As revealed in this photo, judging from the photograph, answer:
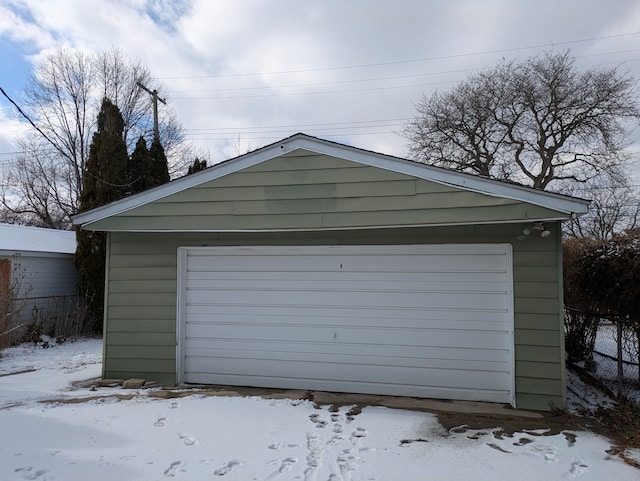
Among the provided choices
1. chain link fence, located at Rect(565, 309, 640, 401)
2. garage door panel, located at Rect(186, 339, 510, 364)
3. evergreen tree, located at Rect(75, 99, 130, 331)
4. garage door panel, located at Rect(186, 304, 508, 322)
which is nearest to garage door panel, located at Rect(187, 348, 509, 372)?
garage door panel, located at Rect(186, 339, 510, 364)

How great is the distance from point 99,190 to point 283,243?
8253mm

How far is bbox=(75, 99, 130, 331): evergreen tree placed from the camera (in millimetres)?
11711

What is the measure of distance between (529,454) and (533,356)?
1611 millimetres

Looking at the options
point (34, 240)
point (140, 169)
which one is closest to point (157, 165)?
point (140, 169)

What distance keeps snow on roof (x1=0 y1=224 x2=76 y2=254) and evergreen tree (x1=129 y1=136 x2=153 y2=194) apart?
245 cm

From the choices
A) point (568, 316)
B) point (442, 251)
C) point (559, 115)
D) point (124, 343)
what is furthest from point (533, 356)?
point (559, 115)

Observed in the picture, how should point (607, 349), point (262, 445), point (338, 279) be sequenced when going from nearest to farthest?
point (262, 445)
point (338, 279)
point (607, 349)

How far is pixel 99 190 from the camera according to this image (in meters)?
12.3

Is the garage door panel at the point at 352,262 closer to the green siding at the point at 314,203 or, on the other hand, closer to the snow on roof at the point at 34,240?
the green siding at the point at 314,203

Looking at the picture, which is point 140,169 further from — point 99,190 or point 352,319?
point 352,319

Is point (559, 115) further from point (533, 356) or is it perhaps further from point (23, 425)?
point (23, 425)

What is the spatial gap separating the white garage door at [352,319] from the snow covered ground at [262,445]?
0.75 metres

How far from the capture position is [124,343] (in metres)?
6.44

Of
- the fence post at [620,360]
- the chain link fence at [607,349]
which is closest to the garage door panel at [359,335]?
the fence post at [620,360]
